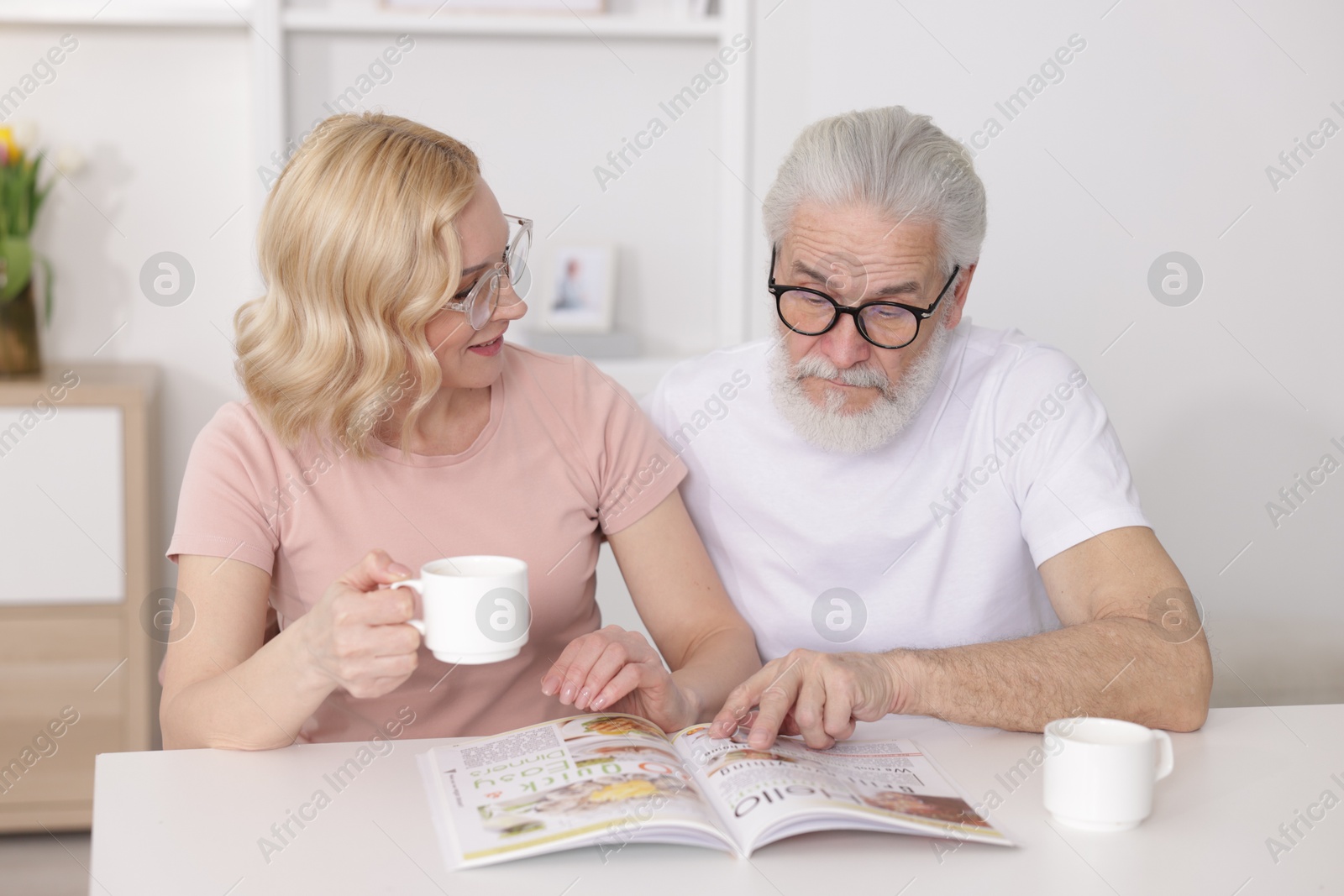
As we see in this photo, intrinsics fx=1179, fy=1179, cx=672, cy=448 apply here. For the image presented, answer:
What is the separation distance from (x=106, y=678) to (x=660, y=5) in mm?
2064

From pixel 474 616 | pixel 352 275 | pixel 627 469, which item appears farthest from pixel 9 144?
pixel 474 616

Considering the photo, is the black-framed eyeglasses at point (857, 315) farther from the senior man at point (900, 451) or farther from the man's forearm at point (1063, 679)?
the man's forearm at point (1063, 679)

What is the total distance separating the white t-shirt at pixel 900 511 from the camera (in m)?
1.76

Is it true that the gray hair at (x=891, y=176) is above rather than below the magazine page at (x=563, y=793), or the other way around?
above

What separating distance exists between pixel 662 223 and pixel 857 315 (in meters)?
1.38

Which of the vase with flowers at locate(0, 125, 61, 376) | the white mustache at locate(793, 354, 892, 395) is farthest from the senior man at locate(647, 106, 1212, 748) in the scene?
the vase with flowers at locate(0, 125, 61, 376)

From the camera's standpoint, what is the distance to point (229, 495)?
1465mm

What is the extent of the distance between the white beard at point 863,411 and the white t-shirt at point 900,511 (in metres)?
0.06

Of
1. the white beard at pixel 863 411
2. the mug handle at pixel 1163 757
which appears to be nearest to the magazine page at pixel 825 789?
the mug handle at pixel 1163 757

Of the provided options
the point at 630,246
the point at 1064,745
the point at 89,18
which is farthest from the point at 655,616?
the point at 89,18

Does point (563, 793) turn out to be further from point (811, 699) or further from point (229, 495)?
point (229, 495)

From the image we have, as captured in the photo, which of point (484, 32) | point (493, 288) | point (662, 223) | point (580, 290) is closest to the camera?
point (493, 288)

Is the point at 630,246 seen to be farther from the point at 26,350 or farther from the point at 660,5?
the point at 26,350

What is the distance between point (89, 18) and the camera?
9.16ft
